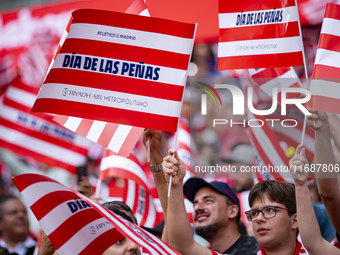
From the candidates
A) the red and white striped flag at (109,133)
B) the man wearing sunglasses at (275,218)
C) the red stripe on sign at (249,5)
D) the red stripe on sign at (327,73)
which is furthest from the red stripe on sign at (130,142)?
the red stripe on sign at (327,73)

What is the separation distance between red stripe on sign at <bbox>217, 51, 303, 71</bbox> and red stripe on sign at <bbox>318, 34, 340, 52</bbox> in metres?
0.18

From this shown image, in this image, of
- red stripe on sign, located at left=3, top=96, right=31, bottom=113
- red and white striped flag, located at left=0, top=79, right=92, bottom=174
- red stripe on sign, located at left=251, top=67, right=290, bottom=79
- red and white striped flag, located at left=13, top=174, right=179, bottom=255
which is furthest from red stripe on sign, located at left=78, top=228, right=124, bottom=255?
red stripe on sign, located at left=3, top=96, right=31, bottom=113

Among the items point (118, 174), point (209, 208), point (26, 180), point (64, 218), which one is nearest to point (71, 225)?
point (64, 218)

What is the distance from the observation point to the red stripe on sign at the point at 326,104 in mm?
3582

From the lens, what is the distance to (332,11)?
3830 millimetres

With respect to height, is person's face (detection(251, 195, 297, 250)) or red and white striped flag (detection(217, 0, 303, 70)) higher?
red and white striped flag (detection(217, 0, 303, 70))

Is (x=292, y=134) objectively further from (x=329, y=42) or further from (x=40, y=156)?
(x=40, y=156)

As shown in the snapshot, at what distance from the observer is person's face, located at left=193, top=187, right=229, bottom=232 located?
435 cm

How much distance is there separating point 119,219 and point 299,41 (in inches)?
70.6

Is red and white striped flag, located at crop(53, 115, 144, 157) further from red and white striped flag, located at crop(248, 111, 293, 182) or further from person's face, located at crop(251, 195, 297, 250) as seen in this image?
person's face, located at crop(251, 195, 297, 250)

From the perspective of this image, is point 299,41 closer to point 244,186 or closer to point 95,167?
point 244,186

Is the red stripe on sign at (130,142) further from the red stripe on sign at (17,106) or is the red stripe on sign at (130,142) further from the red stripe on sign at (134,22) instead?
the red stripe on sign at (17,106)

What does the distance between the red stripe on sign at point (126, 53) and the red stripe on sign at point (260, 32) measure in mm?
603

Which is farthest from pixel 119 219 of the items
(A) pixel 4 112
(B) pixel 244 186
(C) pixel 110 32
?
(A) pixel 4 112
